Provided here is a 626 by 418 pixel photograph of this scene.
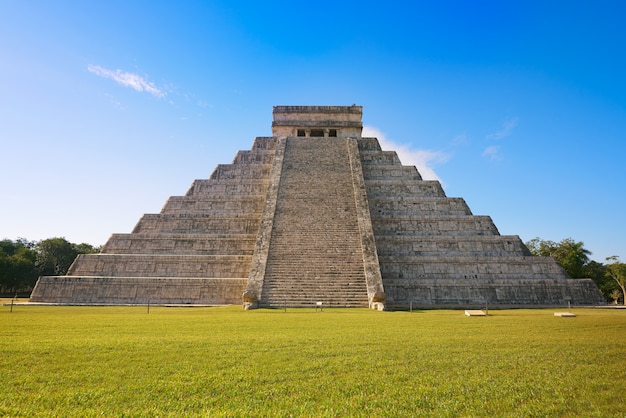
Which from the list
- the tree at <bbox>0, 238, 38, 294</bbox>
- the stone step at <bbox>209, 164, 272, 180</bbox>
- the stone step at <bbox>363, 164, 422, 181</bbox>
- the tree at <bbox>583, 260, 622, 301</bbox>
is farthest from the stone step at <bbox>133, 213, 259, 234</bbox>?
the tree at <bbox>583, 260, 622, 301</bbox>

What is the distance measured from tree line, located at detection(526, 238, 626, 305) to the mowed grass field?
3221cm

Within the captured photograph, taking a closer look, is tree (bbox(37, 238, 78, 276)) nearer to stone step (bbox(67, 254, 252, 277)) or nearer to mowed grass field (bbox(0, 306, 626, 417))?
stone step (bbox(67, 254, 252, 277))

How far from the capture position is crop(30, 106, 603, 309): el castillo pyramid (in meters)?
15.0

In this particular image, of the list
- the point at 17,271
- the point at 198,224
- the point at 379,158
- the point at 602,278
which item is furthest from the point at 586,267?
the point at 17,271

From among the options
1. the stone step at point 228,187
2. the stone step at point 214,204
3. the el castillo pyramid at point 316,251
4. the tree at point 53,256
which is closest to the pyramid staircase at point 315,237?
the el castillo pyramid at point 316,251

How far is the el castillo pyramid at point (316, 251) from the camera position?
1499 cm

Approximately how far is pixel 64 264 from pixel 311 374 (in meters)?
46.0

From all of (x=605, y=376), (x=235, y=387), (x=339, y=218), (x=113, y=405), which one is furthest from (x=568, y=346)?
(x=339, y=218)

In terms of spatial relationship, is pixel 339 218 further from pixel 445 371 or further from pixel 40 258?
pixel 40 258

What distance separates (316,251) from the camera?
1591 centimetres

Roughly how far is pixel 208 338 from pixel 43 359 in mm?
2130

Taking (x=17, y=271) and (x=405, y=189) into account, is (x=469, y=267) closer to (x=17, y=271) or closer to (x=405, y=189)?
(x=405, y=189)

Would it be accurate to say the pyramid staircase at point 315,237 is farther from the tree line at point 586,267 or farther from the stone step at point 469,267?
the tree line at point 586,267

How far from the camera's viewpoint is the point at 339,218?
18125 millimetres
